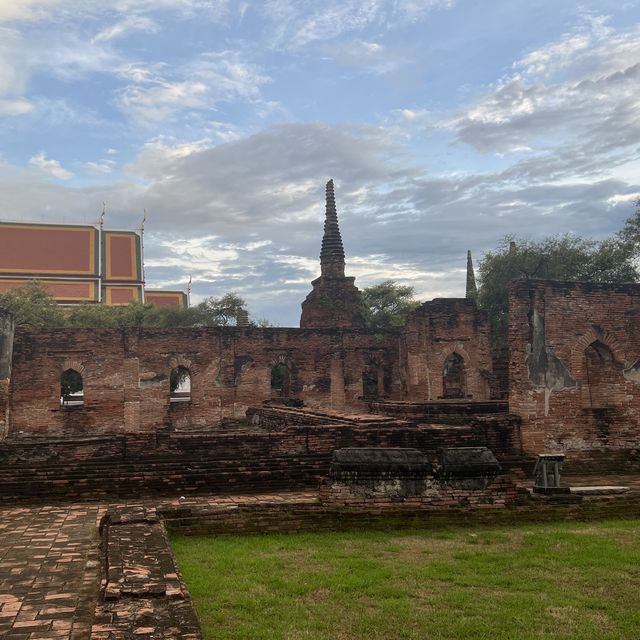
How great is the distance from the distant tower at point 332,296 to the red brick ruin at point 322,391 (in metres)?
0.06

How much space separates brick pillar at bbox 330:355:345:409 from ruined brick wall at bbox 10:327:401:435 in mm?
34

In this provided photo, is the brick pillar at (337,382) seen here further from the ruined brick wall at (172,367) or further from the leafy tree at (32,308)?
the leafy tree at (32,308)

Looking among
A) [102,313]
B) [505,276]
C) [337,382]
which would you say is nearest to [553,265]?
[505,276]

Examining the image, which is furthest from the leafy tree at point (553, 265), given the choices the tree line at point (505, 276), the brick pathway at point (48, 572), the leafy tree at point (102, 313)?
the brick pathway at point (48, 572)

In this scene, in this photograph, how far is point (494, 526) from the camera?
25.8 ft

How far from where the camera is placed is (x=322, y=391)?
2295 centimetres

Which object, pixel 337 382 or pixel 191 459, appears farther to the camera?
pixel 337 382

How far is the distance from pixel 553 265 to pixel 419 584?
24.4m

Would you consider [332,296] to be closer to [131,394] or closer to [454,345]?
[454,345]

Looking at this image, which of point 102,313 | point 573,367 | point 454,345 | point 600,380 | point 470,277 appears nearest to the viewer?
point 573,367

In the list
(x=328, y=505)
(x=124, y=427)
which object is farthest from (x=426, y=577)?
(x=124, y=427)

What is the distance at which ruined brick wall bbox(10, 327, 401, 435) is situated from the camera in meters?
20.1

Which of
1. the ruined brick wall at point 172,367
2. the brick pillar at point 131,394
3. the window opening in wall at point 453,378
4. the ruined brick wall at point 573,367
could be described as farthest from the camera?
the window opening in wall at point 453,378

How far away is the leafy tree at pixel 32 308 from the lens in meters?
27.4
